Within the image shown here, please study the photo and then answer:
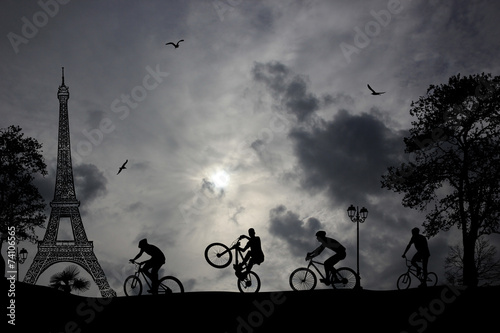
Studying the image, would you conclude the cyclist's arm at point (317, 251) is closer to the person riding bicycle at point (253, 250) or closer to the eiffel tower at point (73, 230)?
the person riding bicycle at point (253, 250)

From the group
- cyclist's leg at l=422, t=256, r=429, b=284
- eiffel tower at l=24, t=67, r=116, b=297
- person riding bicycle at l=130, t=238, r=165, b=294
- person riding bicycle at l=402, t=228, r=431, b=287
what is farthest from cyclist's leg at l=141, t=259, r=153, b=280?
eiffel tower at l=24, t=67, r=116, b=297

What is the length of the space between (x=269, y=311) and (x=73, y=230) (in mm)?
58412

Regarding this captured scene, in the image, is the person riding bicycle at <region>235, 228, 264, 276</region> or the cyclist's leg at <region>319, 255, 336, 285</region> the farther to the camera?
the cyclist's leg at <region>319, 255, 336, 285</region>

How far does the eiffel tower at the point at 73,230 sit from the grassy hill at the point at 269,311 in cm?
5000

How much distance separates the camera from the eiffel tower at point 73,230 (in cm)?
6694

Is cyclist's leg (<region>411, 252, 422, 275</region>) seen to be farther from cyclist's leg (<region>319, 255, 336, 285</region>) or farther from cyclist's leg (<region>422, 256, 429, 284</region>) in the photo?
cyclist's leg (<region>319, 255, 336, 285</region>)

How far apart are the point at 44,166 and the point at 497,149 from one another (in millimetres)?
28683

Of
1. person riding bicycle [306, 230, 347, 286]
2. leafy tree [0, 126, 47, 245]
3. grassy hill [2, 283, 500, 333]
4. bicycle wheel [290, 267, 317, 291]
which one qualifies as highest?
leafy tree [0, 126, 47, 245]

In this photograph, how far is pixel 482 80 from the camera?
30406 mm

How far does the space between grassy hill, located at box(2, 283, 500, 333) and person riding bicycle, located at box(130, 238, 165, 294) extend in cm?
59

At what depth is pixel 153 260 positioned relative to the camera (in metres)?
19.1

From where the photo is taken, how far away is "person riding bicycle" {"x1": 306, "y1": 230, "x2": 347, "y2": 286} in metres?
18.8

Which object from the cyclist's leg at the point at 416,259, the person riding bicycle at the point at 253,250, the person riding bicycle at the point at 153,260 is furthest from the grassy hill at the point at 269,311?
the cyclist's leg at the point at 416,259

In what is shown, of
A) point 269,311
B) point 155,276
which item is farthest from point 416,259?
point 155,276
